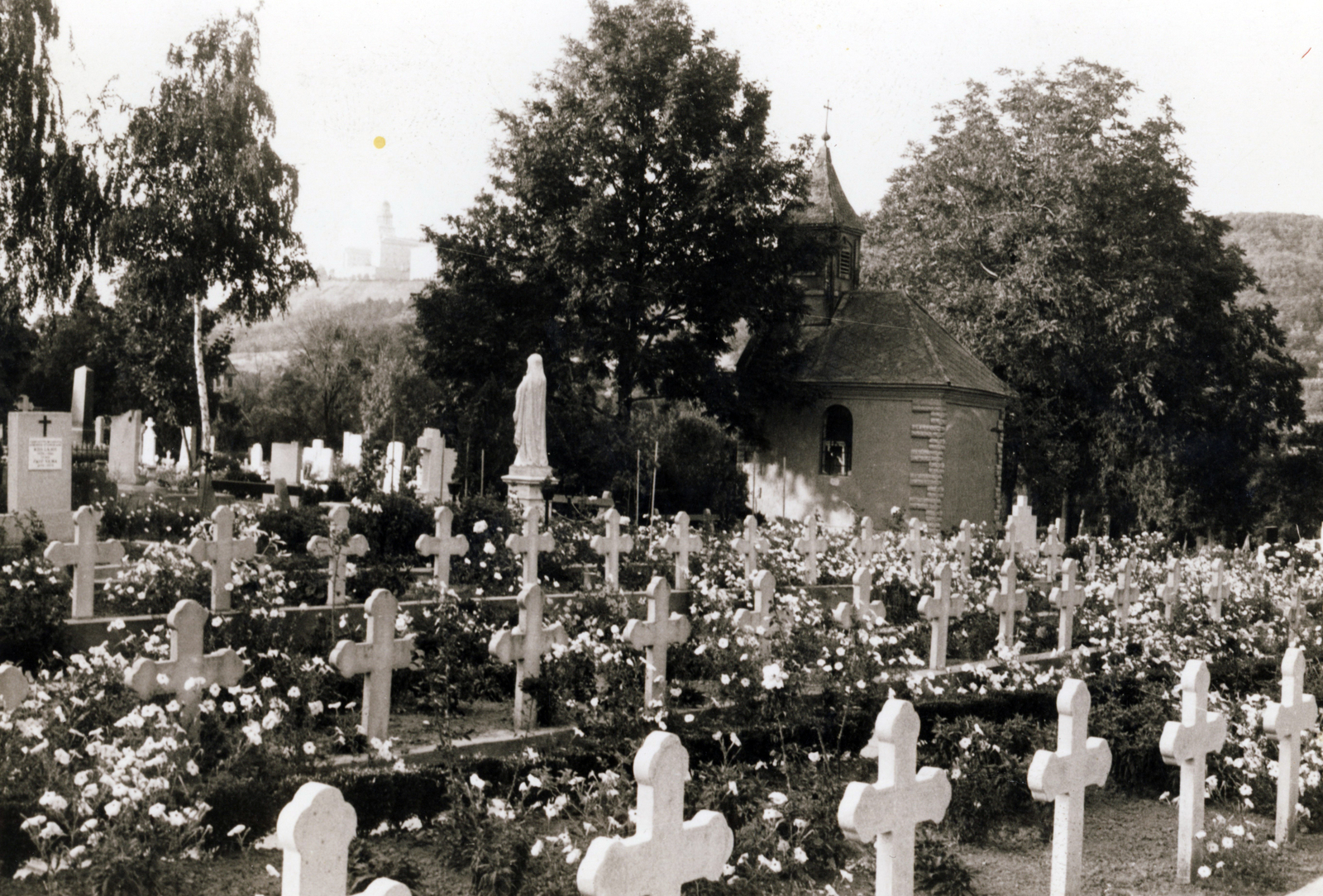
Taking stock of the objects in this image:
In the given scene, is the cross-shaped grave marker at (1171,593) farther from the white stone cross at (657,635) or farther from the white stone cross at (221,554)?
the white stone cross at (221,554)

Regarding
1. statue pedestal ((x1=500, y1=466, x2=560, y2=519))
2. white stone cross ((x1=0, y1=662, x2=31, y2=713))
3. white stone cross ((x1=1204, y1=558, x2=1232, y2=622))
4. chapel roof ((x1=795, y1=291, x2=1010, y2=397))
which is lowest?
white stone cross ((x1=1204, y1=558, x2=1232, y2=622))

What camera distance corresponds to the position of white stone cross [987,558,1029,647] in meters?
12.2

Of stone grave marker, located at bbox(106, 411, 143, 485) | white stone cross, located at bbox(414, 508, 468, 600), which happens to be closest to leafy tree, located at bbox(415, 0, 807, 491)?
stone grave marker, located at bbox(106, 411, 143, 485)

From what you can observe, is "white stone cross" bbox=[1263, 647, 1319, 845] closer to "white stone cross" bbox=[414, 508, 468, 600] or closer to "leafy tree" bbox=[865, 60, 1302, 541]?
"white stone cross" bbox=[414, 508, 468, 600]

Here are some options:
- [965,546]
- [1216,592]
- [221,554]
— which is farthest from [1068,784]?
[965,546]

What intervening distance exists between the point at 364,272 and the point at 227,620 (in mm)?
116563

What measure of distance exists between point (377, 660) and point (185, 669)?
1207 mm

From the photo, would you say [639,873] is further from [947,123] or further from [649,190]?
[947,123]

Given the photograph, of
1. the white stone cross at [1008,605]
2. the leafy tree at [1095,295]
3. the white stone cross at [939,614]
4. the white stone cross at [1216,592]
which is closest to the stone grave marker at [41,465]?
the white stone cross at [939,614]

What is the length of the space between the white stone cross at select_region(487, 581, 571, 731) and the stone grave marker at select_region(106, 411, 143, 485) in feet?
53.0

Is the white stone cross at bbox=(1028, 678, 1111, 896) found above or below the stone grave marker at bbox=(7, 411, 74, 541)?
below

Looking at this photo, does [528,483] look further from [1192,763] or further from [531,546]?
[1192,763]

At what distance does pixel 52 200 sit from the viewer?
25484 mm

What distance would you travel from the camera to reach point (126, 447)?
22.5 m
